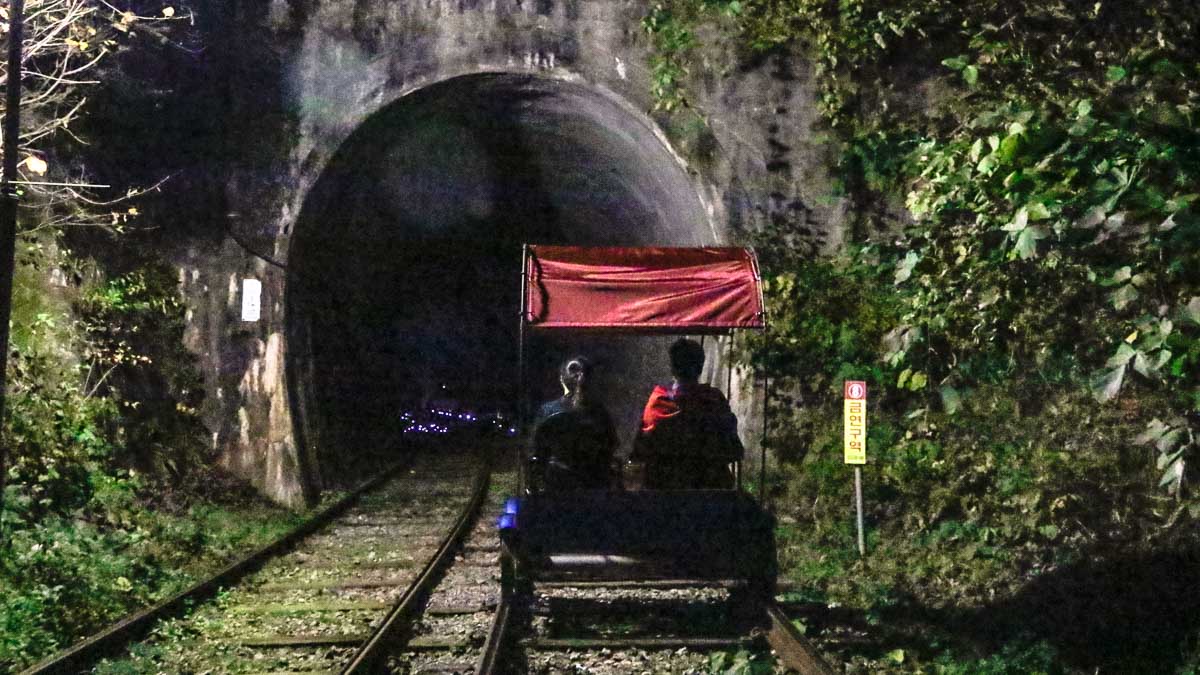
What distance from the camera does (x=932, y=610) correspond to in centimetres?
930

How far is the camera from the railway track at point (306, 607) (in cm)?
775

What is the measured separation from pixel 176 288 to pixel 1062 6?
36.2ft

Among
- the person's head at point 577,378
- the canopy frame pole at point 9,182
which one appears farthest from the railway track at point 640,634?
the canopy frame pole at point 9,182

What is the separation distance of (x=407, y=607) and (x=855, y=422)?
4.66m

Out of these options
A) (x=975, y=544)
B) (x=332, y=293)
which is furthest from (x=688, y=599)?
(x=332, y=293)

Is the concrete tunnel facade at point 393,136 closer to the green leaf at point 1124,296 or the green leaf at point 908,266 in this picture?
the green leaf at point 908,266

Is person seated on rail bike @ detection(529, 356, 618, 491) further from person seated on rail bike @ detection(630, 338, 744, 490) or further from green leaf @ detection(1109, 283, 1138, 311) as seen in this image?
green leaf @ detection(1109, 283, 1138, 311)

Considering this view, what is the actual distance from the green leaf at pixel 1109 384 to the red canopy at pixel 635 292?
A: 4265mm

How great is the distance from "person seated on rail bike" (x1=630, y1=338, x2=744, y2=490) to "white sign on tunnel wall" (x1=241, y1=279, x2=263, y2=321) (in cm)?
785

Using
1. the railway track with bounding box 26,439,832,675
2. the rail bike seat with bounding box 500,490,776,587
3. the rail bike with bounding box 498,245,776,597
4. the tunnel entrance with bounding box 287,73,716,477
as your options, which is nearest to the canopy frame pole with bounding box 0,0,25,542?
the railway track with bounding box 26,439,832,675

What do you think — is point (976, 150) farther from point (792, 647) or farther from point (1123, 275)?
point (792, 647)

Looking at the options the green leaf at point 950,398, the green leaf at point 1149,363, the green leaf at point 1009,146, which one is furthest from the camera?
the green leaf at point 950,398

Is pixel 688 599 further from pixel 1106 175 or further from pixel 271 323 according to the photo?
pixel 271 323

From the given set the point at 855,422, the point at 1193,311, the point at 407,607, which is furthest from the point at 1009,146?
the point at 855,422
